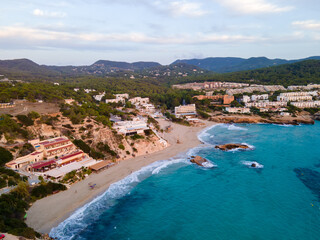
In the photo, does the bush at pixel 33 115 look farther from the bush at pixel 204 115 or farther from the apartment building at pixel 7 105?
the bush at pixel 204 115

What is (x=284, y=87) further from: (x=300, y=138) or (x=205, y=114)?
(x=300, y=138)

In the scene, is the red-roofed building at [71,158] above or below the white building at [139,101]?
below

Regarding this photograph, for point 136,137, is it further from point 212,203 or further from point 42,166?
point 212,203

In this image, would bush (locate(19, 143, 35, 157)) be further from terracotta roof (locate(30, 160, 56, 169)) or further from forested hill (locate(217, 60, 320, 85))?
forested hill (locate(217, 60, 320, 85))

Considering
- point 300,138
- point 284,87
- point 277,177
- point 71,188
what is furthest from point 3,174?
point 284,87

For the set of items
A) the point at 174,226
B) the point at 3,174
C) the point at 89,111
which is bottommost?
the point at 174,226

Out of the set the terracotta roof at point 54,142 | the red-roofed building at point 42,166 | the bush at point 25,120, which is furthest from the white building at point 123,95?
the red-roofed building at point 42,166
